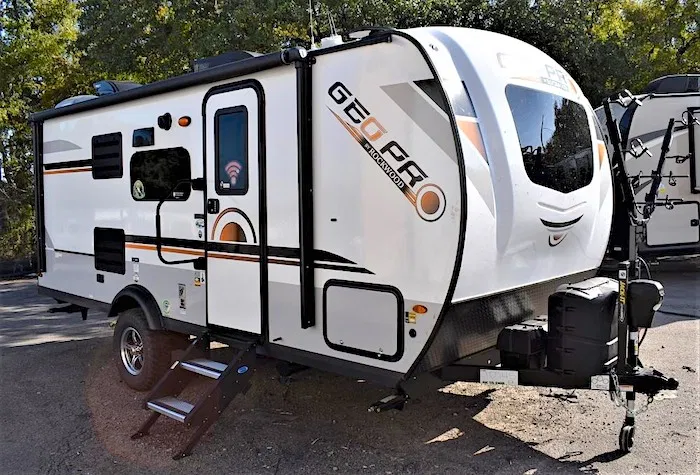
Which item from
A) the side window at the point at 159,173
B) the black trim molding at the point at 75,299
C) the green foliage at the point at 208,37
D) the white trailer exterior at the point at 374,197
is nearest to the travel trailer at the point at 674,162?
the green foliage at the point at 208,37

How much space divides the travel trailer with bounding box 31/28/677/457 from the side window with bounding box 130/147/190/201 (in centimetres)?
3

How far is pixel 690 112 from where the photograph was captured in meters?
9.23

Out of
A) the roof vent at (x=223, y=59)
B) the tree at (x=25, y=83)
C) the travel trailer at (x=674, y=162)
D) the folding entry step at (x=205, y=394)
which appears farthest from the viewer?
the tree at (x=25, y=83)

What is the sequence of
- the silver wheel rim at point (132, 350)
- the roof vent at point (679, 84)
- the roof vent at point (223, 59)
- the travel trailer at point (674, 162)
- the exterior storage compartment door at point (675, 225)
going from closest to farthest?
the roof vent at point (223, 59) < the silver wheel rim at point (132, 350) < the travel trailer at point (674, 162) < the exterior storage compartment door at point (675, 225) < the roof vent at point (679, 84)

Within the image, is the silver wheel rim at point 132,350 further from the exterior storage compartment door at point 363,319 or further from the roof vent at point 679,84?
the roof vent at point 679,84

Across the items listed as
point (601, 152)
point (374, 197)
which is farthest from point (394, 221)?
point (601, 152)

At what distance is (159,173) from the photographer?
5.36m

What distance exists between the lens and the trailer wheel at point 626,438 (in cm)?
404

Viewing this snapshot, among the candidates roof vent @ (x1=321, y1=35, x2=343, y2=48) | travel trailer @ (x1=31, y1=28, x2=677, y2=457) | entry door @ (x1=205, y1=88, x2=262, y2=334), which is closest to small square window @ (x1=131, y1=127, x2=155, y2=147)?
travel trailer @ (x1=31, y1=28, x2=677, y2=457)

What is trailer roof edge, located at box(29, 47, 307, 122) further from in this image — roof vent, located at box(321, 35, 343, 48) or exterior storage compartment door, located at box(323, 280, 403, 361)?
exterior storage compartment door, located at box(323, 280, 403, 361)

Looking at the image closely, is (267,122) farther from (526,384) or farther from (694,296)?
(694,296)

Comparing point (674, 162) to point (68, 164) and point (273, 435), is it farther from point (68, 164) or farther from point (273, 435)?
point (68, 164)

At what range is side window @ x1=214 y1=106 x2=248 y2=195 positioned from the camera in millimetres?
4555

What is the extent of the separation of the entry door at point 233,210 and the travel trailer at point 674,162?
6.44m
